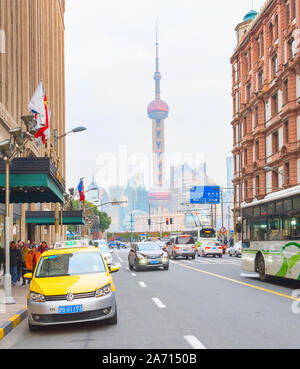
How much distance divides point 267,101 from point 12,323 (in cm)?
4932

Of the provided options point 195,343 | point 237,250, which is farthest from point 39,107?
point 237,250

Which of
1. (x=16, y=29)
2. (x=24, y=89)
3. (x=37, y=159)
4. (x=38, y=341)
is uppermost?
(x=16, y=29)

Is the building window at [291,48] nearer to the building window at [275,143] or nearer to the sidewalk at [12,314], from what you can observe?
the building window at [275,143]

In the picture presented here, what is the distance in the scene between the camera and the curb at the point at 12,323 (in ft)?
32.4

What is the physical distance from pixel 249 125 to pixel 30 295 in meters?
55.3

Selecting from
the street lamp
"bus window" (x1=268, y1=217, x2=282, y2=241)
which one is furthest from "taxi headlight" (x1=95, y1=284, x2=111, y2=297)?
"bus window" (x1=268, y1=217, x2=282, y2=241)

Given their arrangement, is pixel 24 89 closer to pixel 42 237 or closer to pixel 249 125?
pixel 42 237

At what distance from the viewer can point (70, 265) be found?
11383 millimetres

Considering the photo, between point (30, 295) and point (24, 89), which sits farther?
point (24, 89)

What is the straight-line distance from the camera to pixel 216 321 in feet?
34.4

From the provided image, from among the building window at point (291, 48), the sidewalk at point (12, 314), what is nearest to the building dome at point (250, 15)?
the building window at point (291, 48)

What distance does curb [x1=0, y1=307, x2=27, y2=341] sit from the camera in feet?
32.4
